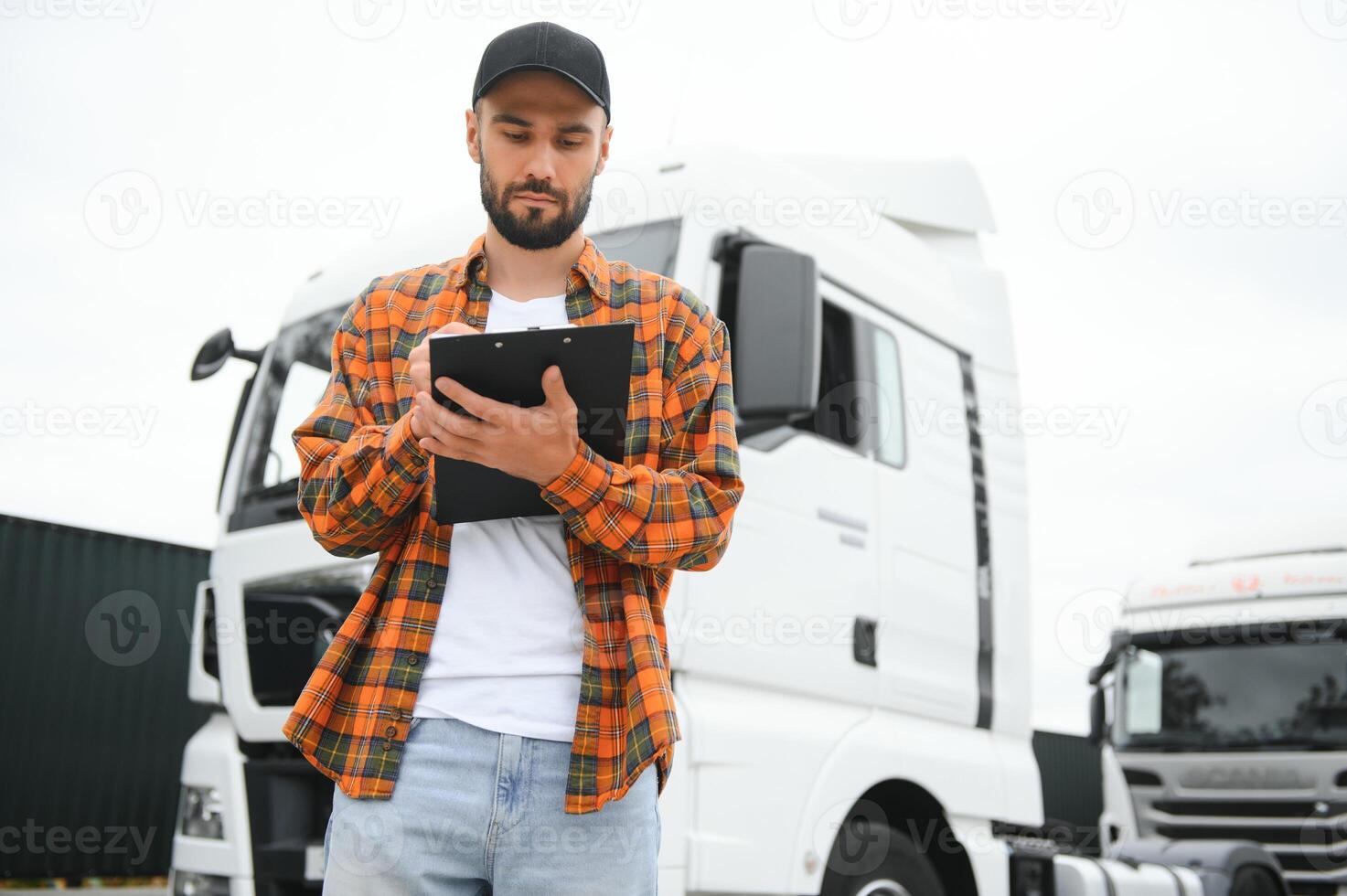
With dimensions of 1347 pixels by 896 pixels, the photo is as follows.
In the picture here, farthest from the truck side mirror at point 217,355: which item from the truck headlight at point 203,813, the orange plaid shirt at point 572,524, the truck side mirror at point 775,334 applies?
the orange plaid shirt at point 572,524

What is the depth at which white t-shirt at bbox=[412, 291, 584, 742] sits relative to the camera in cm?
158

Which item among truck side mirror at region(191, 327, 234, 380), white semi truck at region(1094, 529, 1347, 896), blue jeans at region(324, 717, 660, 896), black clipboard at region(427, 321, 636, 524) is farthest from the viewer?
white semi truck at region(1094, 529, 1347, 896)

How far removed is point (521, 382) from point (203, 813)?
2883 millimetres

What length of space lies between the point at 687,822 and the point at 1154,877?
14.3 ft

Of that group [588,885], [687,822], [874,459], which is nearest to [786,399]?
[874,459]

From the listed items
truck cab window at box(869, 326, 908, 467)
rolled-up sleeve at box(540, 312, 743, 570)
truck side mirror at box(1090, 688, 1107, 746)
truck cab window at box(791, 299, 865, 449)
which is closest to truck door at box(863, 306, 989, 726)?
truck cab window at box(869, 326, 908, 467)

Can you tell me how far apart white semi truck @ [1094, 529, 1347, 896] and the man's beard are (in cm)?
836

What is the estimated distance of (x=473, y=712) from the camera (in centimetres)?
156

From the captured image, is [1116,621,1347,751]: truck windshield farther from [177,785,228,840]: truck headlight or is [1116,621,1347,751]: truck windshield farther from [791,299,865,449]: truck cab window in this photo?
[177,785,228,840]: truck headlight

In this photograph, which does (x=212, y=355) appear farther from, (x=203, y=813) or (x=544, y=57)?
(x=544, y=57)

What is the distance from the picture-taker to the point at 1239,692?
8680 millimetres

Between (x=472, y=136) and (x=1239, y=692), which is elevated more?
(x=472, y=136)

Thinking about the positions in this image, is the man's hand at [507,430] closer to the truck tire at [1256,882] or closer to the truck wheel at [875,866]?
the truck wheel at [875,866]

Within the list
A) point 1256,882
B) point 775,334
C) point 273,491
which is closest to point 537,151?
point 775,334
